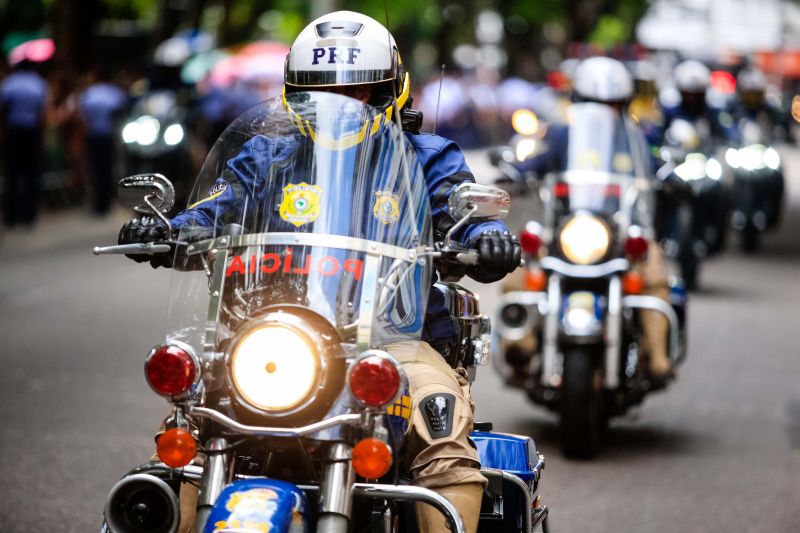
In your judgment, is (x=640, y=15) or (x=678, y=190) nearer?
(x=678, y=190)

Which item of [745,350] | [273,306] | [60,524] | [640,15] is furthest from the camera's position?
[640,15]

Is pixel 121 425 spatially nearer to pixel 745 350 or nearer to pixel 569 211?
pixel 569 211

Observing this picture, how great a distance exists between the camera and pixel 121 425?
877 centimetres

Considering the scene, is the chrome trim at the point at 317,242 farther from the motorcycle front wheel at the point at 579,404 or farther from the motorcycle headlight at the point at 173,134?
the motorcycle headlight at the point at 173,134

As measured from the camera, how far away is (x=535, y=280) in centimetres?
866

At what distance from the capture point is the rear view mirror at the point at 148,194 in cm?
438

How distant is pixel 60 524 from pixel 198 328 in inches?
106

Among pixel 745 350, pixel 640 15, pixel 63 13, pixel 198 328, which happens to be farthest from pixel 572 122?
pixel 640 15

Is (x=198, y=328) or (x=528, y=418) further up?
(x=198, y=328)

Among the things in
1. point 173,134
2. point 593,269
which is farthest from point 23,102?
point 593,269

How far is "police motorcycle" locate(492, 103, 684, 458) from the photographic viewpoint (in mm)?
7992

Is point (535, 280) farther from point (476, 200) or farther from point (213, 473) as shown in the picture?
point (213, 473)

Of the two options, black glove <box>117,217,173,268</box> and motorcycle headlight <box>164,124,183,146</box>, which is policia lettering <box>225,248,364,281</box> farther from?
motorcycle headlight <box>164,124,183,146</box>

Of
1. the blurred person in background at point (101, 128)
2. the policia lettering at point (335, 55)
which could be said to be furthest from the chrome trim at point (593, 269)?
the blurred person in background at point (101, 128)
